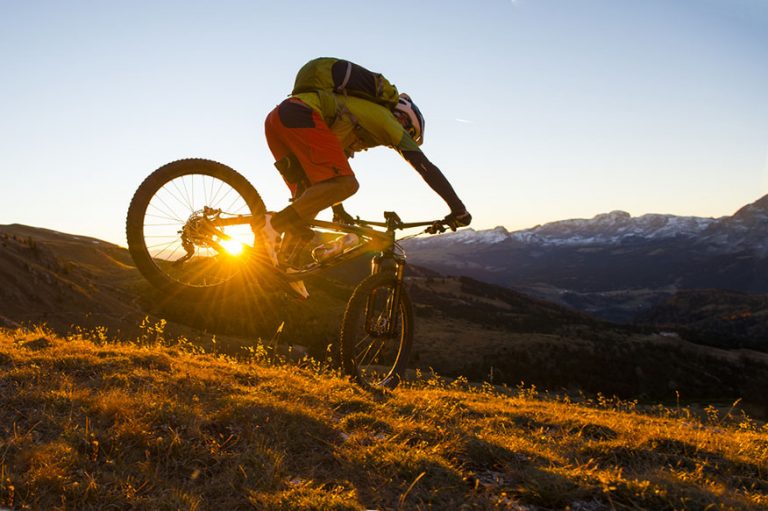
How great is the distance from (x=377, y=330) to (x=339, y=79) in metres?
3.37

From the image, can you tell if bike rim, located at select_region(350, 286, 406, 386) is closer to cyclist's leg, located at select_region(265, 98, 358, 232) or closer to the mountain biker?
the mountain biker

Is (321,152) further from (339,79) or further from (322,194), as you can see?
(339,79)

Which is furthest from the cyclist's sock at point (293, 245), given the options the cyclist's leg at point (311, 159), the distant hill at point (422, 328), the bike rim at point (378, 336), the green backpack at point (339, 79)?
the distant hill at point (422, 328)

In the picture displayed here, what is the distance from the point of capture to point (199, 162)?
20.2 ft

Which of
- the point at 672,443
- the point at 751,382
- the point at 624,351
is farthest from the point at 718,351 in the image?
the point at 672,443

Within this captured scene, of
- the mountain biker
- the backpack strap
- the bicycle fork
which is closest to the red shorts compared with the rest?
the mountain biker

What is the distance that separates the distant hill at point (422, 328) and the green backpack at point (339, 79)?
27.1 m

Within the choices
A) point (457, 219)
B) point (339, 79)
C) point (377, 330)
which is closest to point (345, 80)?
point (339, 79)

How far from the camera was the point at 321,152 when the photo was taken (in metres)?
5.62

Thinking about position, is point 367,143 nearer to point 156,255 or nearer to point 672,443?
point 156,255

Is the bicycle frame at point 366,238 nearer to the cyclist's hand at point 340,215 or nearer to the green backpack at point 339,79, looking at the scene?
the cyclist's hand at point 340,215

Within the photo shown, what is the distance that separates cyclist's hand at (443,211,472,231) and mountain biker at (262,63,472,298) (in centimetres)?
1

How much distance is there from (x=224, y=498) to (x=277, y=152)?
4024 mm

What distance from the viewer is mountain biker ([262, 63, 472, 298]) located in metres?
5.59
